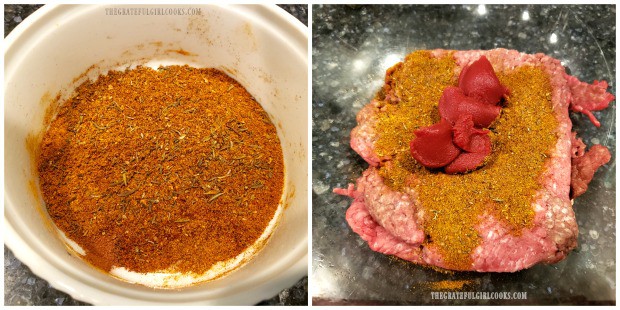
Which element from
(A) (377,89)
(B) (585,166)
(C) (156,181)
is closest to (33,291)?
(C) (156,181)

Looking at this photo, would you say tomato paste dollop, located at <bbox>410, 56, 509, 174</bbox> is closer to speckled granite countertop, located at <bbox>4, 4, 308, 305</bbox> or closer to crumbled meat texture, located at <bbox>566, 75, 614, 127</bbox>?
crumbled meat texture, located at <bbox>566, 75, 614, 127</bbox>

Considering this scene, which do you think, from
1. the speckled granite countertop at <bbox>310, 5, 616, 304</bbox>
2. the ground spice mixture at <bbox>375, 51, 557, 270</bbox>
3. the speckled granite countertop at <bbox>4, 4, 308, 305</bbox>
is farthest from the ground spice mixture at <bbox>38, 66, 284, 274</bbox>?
the ground spice mixture at <bbox>375, 51, 557, 270</bbox>

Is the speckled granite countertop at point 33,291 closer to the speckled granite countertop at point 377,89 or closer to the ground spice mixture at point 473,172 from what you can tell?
the speckled granite countertop at point 377,89

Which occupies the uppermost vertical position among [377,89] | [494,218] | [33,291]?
[377,89]

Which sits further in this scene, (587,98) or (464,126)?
(587,98)

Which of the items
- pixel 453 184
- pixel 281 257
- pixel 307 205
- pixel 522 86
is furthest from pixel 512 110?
pixel 281 257

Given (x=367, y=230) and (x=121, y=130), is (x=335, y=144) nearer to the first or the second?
(x=367, y=230)

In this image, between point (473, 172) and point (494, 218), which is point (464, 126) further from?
point (494, 218)

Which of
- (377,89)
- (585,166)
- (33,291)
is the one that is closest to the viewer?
(33,291)

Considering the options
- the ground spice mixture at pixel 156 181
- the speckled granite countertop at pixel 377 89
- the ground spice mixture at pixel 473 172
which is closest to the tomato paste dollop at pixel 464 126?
the ground spice mixture at pixel 473 172
